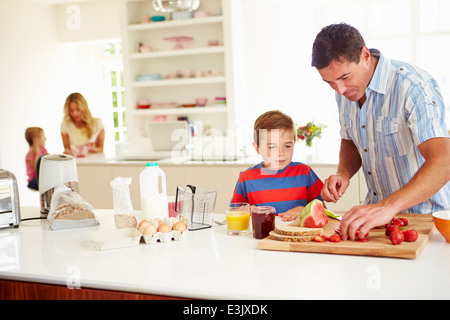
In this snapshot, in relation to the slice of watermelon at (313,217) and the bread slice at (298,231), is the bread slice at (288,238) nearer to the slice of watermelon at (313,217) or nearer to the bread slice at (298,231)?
the bread slice at (298,231)

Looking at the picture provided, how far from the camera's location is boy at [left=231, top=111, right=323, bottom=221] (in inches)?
89.0

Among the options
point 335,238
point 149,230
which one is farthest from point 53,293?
point 335,238

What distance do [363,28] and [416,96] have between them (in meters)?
5.61

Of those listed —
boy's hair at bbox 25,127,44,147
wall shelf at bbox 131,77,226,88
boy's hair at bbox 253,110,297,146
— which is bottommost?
boy's hair at bbox 25,127,44,147

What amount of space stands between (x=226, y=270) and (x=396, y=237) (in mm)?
510

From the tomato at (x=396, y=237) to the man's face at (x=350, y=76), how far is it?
621 mm

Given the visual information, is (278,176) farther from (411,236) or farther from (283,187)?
(411,236)

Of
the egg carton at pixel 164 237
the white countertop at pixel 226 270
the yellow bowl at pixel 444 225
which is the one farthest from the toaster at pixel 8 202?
the yellow bowl at pixel 444 225

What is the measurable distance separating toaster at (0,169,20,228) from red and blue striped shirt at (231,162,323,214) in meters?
0.93

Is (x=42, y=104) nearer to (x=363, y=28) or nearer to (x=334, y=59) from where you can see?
(x=363, y=28)

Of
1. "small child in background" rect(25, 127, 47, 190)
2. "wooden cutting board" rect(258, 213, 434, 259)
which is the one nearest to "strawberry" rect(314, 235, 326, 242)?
"wooden cutting board" rect(258, 213, 434, 259)

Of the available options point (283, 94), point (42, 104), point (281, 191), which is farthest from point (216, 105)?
point (281, 191)

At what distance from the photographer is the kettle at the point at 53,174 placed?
2.32 m

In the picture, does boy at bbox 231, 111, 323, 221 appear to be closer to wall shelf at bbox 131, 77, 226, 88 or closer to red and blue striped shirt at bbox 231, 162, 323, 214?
red and blue striped shirt at bbox 231, 162, 323, 214
